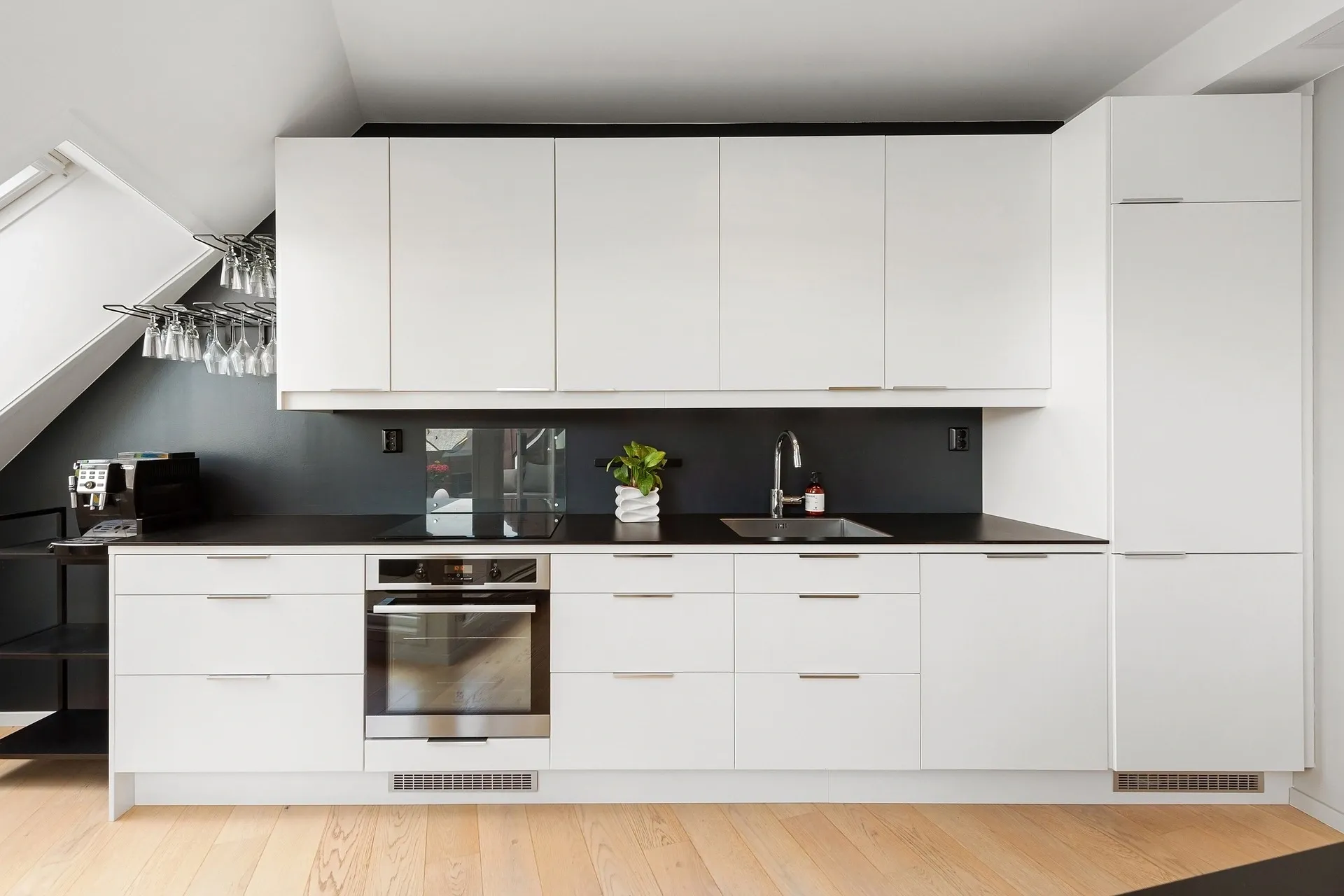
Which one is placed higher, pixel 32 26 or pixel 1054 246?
pixel 32 26

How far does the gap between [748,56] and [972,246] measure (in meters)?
1.06

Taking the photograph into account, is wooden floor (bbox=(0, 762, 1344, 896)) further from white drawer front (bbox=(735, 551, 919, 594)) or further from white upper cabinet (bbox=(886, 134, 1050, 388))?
white upper cabinet (bbox=(886, 134, 1050, 388))

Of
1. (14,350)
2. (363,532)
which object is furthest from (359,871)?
(14,350)

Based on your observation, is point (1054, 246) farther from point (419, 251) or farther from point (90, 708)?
point (90, 708)

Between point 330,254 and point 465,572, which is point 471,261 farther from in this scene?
point 465,572

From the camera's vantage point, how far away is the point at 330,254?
104 inches

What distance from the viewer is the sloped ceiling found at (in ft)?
5.95

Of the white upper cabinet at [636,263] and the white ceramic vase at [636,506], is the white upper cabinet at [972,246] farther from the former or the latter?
the white ceramic vase at [636,506]

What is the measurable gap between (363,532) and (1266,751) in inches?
124

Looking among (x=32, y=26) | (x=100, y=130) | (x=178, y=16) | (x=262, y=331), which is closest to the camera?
(x=32, y=26)

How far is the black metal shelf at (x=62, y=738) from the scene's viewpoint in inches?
99.5

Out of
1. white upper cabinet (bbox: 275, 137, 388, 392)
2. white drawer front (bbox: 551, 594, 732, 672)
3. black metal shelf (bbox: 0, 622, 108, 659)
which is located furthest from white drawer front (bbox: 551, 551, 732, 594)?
black metal shelf (bbox: 0, 622, 108, 659)

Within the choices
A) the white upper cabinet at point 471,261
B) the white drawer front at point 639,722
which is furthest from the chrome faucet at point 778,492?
the white upper cabinet at point 471,261

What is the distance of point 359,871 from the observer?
209 centimetres
